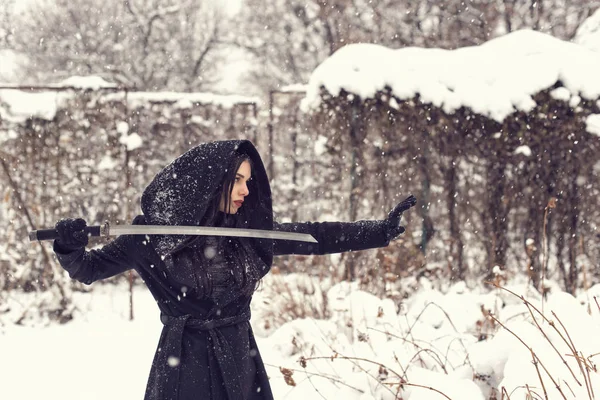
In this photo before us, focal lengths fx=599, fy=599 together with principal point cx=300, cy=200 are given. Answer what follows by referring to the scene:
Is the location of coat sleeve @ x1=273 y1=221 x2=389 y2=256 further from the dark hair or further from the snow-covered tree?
the snow-covered tree

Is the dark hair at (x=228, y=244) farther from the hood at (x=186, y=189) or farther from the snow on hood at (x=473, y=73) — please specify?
the snow on hood at (x=473, y=73)

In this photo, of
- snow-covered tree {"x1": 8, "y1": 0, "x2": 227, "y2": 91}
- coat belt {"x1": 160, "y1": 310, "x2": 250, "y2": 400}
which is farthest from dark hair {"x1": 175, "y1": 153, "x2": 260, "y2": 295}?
snow-covered tree {"x1": 8, "y1": 0, "x2": 227, "y2": 91}

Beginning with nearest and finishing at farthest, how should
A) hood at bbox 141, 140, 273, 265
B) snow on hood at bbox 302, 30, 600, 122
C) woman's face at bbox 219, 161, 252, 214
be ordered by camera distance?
hood at bbox 141, 140, 273, 265, woman's face at bbox 219, 161, 252, 214, snow on hood at bbox 302, 30, 600, 122

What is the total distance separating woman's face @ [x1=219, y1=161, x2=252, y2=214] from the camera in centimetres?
247

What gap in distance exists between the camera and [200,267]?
2.40 m

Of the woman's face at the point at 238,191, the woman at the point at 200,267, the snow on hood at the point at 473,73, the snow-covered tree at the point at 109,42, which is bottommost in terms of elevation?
the woman at the point at 200,267

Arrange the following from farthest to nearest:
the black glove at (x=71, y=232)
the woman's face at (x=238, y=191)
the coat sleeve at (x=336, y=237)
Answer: the coat sleeve at (x=336, y=237)
the woman's face at (x=238, y=191)
the black glove at (x=71, y=232)

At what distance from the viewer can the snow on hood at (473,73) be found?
5.32 metres

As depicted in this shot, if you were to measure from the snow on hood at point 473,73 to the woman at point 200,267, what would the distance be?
326 centimetres

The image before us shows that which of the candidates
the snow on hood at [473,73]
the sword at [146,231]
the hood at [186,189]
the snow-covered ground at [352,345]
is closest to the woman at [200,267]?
the hood at [186,189]

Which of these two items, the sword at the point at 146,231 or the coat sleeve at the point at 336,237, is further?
the coat sleeve at the point at 336,237

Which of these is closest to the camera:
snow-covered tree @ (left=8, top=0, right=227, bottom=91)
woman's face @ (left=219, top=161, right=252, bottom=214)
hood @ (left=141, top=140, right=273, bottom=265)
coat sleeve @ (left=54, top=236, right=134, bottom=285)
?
coat sleeve @ (left=54, top=236, right=134, bottom=285)

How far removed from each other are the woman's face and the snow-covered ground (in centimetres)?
72

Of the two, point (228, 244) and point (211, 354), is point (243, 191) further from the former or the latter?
point (211, 354)
